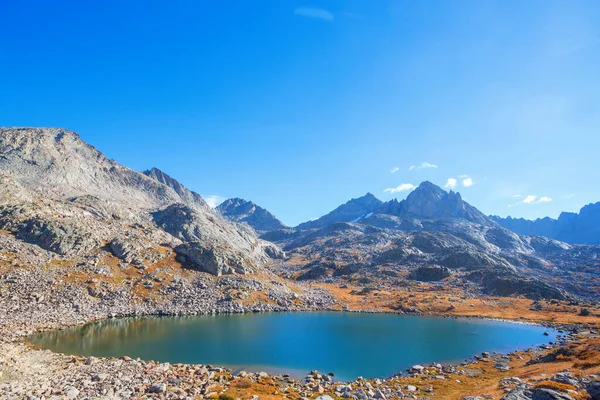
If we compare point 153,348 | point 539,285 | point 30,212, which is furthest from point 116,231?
point 539,285

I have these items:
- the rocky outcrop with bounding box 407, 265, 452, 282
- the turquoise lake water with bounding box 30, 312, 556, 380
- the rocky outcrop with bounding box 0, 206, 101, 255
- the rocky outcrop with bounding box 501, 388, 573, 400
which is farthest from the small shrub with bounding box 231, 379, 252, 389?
the rocky outcrop with bounding box 407, 265, 452, 282

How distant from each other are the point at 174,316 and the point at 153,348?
29.6 metres

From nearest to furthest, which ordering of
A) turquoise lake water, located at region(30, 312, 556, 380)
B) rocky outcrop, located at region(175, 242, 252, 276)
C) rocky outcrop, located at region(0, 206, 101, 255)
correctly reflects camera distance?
turquoise lake water, located at region(30, 312, 556, 380) < rocky outcrop, located at region(0, 206, 101, 255) < rocky outcrop, located at region(175, 242, 252, 276)

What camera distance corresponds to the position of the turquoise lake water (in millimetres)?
48906

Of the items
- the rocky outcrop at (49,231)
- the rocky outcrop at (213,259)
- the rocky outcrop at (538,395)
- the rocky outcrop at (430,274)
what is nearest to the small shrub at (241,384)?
the rocky outcrop at (538,395)

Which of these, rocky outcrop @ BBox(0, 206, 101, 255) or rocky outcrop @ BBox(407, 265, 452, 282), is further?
rocky outcrop @ BBox(407, 265, 452, 282)

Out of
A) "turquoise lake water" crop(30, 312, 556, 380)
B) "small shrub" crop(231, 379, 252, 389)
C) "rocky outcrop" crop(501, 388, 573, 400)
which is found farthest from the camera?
"turquoise lake water" crop(30, 312, 556, 380)

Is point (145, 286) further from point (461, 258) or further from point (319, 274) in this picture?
point (461, 258)

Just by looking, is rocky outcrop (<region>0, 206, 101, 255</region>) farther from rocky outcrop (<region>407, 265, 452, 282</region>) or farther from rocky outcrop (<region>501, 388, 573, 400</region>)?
rocky outcrop (<region>407, 265, 452, 282</region>)

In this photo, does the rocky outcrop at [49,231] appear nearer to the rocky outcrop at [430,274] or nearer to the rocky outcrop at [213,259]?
the rocky outcrop at [213,259]

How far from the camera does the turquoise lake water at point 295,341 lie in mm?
48906

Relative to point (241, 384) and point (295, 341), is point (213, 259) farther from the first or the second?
point (241, 384)

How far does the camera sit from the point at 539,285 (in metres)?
143

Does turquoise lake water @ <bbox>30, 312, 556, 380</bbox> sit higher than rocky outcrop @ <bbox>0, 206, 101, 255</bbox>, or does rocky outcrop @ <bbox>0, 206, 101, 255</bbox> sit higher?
rocky outcrop @ <bbox>0, 206, 101, 255</bbox>
